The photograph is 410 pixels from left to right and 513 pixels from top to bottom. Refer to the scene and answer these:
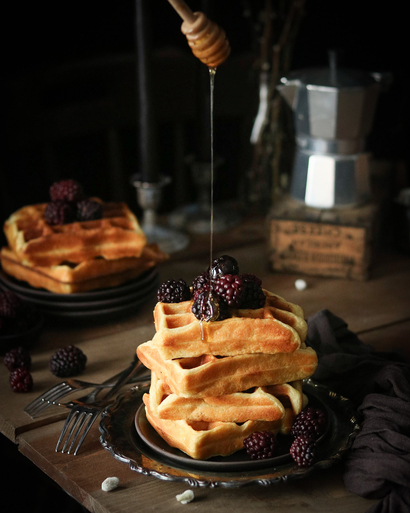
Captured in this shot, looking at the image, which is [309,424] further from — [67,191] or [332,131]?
[332,131]

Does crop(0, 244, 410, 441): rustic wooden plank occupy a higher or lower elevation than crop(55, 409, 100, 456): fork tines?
lower

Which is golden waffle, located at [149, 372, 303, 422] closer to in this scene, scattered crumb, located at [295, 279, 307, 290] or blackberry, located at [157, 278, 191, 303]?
blackberry, located at [157, 278, 191, 303]

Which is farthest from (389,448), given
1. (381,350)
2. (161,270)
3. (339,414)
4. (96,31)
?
(96,31)

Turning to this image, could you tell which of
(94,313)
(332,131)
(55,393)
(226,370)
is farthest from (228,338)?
(332,131)

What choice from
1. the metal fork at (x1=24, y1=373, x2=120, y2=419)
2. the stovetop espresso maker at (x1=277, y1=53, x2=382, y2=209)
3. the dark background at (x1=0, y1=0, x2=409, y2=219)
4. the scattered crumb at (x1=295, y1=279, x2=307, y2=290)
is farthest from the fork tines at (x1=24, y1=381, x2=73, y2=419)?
the dark background at (x1=0, y1=0, x2=409, y2=219)

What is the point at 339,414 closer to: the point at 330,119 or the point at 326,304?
the point at 326,304

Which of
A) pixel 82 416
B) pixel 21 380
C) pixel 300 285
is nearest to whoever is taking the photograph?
pixel 82 416
